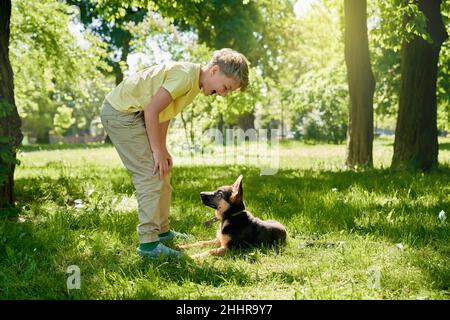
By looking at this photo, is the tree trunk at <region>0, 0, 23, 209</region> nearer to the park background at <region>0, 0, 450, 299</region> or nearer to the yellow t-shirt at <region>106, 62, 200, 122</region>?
the park background at <region>0, 0, 450, 299</region>

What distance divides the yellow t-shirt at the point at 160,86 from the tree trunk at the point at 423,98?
6435 mm

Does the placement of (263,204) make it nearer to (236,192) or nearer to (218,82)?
(236,192)

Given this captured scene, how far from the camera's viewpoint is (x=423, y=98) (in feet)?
30.9

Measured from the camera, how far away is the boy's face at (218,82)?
156 inches

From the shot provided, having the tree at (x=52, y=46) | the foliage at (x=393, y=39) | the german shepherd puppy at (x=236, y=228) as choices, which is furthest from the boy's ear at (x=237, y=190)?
the tree at (x=52, y=46)

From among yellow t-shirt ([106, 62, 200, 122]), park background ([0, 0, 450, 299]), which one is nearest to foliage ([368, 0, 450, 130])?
park background ([0, 0, 450, 299])

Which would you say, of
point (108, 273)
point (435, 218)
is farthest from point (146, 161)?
point (435, 218)

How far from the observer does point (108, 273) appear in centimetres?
353

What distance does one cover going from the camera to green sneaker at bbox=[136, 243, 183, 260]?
3.98m

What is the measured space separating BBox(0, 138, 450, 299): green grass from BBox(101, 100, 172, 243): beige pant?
315mm

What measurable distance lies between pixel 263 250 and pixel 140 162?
138cm

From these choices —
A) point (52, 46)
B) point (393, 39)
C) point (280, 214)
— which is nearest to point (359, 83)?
point (393, 39)

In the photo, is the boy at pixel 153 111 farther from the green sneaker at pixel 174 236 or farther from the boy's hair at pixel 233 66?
the green sneaker at pixel 174 236

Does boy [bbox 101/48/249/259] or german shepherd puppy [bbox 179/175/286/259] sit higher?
boy [bbox 101/48/249/259]
